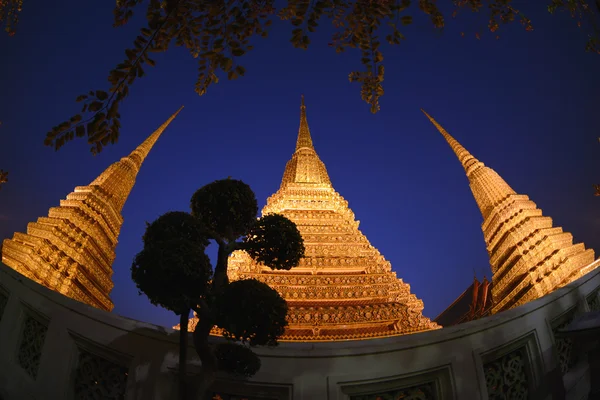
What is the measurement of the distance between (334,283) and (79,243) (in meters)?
10.3

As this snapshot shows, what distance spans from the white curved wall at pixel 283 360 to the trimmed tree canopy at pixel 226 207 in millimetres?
1062

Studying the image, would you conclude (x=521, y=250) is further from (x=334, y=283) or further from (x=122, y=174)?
(x=122, y=174)

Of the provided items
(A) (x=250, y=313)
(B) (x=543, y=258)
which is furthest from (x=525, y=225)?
(A) (x=250, y=313)

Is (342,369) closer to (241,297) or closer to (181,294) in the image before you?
(241,297)

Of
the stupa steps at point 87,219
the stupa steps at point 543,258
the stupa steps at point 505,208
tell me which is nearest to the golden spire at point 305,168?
the stupa steps at point 505,208

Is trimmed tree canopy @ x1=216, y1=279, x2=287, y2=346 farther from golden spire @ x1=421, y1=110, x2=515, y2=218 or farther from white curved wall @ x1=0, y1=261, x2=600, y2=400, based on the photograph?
golden spire @ x1=421, y1=110, x2=515, y2=218

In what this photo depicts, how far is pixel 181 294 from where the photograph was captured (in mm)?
3240

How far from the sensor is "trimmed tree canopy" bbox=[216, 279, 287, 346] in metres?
3.27

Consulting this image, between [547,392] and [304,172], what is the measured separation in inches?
849

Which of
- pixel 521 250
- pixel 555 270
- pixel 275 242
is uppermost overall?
pixel 521 250

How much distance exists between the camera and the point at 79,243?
53.3 feet

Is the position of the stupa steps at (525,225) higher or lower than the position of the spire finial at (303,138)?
lower

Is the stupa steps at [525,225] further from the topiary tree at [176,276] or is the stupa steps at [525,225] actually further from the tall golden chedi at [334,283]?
the topiary tree at [176,276]

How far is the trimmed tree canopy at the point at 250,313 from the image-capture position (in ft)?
10.7
